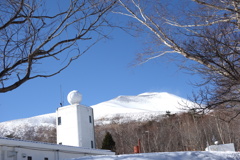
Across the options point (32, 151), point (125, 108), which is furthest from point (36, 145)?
point (125, 108)

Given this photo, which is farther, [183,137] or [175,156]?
[183,137]

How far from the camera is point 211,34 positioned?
7570 millimetres

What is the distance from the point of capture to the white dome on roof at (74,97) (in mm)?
29359

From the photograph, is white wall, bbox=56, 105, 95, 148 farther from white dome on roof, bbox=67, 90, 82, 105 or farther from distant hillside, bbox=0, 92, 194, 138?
distant hillside, bbox=0, 92, 194, 138

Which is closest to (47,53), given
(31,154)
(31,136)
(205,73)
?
(205,73)

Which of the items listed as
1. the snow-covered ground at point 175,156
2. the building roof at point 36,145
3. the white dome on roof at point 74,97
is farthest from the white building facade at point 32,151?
the snow-covered ground at point 175,156

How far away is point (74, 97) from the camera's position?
29359 mm

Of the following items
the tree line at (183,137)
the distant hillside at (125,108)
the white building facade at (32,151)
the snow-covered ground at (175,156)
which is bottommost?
the snow-covered ground at (175,156)

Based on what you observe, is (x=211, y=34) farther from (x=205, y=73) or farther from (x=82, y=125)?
(x=82, y=125)

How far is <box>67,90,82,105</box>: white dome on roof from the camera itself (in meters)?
29.4

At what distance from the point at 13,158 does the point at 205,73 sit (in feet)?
38.1

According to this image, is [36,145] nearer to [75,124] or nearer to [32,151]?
[32,151]

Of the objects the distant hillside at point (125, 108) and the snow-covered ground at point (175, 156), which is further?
the distant hillside at point (125, 108)

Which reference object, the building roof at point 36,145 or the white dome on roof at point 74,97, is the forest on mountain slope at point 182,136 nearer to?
the white dome on roof at point 74,97
